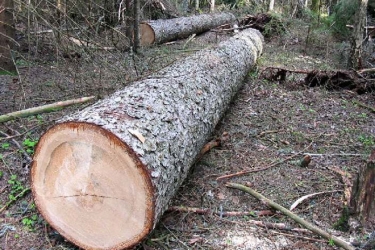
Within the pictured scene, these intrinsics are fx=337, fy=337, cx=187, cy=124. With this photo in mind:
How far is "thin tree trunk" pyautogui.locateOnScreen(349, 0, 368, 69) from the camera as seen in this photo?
21.3 feet

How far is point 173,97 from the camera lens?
9.87 ft

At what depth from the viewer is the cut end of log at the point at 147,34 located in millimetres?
8742

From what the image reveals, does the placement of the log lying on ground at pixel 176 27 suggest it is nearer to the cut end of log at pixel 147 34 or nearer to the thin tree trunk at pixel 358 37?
the cut end of log at pixel 147 34

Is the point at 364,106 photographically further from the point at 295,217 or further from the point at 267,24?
the point at 267,24

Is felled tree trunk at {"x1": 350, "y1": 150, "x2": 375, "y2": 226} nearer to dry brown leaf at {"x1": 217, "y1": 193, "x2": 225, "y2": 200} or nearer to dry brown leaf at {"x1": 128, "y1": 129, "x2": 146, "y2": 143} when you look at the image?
dry brown leaf at {"x1": 217, "y1": 193, "x2": 225, "y2": 200}

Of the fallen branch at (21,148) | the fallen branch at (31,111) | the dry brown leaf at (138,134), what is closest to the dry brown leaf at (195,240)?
the dry brown leaf at (138,134)

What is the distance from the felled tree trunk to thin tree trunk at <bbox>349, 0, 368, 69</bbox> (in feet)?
16.2

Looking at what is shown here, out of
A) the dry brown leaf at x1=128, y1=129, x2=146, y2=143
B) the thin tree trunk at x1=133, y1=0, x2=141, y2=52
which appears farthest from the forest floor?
the thin tree trunk at x1=133, y1=0, x2=141, y2=52

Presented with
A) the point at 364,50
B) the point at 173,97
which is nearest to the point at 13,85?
the point at 173,97

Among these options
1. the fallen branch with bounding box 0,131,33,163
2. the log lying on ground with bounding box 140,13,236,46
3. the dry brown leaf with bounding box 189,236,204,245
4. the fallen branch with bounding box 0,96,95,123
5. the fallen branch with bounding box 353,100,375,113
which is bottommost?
the dry brown leaf with bounding box 189,236,204,245

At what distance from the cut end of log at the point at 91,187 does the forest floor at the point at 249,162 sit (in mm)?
241

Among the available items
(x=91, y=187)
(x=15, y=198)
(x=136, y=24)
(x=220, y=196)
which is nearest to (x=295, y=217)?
(x=220, y=196)

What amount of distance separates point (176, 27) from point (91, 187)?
26.7 ft

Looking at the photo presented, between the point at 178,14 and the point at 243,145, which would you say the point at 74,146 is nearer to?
the point at 243,145
